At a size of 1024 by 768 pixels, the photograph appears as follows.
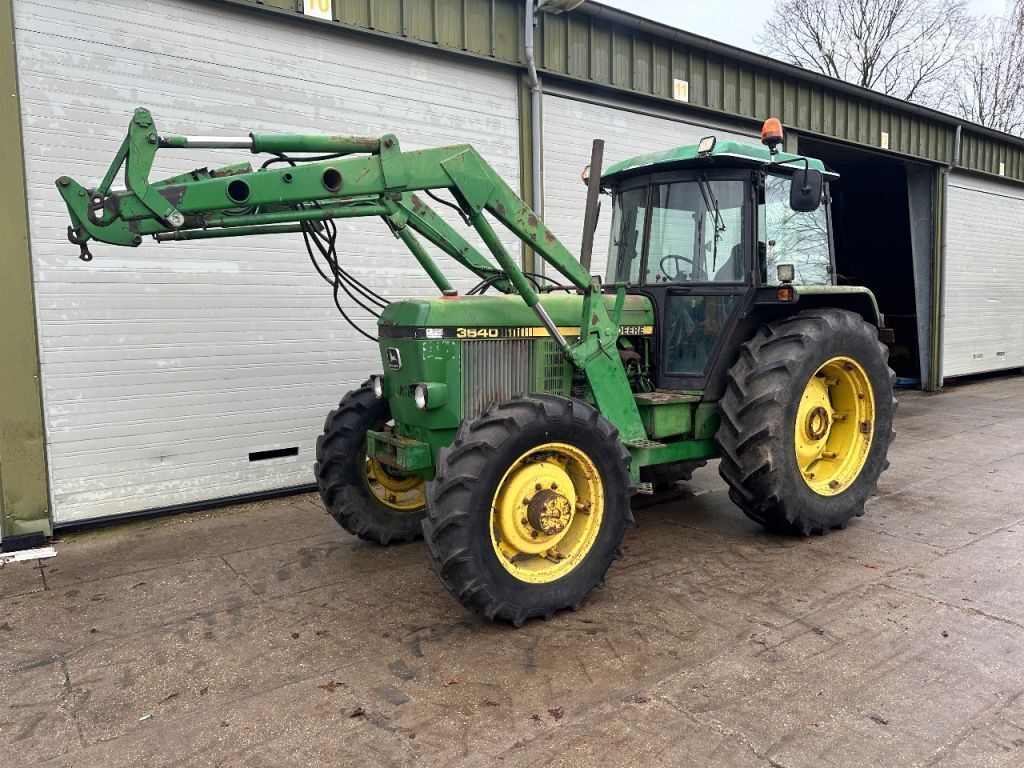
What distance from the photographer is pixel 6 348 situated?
5.00 m

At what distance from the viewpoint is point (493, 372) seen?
4.10 metres

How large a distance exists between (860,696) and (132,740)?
2.72 metres

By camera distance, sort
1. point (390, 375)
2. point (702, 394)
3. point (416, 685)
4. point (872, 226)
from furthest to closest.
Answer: point (872, 226), point (702, 394), point (390, 375), point (416, 685)

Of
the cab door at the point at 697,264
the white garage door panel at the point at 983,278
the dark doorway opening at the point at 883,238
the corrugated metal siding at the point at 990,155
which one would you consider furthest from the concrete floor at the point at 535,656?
the corrugated metal siding at the point at 990,155

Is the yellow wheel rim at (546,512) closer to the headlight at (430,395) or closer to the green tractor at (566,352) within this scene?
the green tractor at (566,352)

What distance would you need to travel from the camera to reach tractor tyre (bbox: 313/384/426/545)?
181 inches

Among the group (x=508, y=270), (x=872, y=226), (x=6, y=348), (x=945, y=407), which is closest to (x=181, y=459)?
(x=6, y=348)

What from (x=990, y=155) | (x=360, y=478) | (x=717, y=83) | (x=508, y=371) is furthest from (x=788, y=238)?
(x=990, y=155)

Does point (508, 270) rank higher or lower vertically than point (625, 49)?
lower

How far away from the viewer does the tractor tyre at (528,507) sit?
3.33 metres

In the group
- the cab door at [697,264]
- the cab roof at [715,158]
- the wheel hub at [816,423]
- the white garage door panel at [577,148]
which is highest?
the white garage door panel at [577,148]

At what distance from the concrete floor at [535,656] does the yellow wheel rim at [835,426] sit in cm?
38

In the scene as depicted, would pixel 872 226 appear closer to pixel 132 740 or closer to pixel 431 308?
pixel 431 308

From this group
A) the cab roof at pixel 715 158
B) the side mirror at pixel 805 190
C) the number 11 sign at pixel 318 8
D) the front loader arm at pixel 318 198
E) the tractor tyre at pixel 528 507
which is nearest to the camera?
the front loader arm at pixel 318 198
